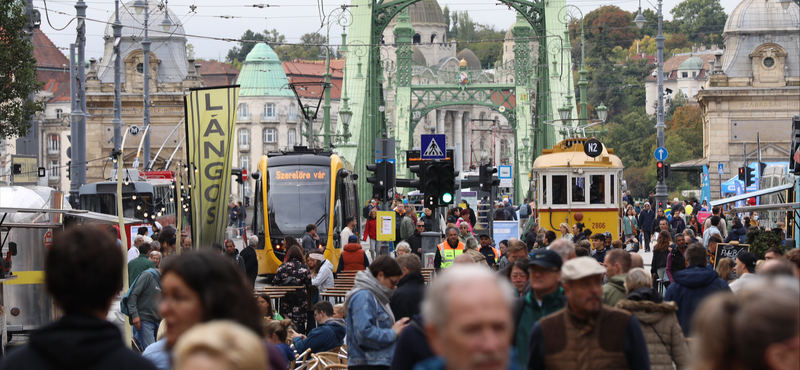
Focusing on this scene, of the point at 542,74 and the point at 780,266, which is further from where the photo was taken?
the point at 542,74

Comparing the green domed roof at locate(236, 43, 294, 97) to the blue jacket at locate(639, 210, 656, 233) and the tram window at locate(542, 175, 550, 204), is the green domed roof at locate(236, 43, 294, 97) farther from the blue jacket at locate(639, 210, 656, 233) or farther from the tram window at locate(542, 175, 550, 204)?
the tram window at locate(542, 175, 550, 204)

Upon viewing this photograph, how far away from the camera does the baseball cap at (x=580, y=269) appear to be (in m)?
4.91

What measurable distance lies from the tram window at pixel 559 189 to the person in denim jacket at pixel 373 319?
1638 centimetres

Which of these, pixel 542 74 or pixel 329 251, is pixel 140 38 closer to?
pixel 542 74

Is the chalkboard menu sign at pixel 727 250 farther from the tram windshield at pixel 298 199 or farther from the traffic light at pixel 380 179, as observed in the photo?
the tram windshield at pixel 298 199

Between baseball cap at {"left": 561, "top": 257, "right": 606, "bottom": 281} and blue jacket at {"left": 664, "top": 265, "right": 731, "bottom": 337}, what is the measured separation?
3.00 m

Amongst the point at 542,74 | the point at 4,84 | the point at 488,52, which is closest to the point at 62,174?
the point at 542,74

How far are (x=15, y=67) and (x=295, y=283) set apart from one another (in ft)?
35.1

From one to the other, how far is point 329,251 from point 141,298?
1121cm

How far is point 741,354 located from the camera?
2.82 meters

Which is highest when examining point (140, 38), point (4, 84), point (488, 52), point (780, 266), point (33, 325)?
point (488, 52)

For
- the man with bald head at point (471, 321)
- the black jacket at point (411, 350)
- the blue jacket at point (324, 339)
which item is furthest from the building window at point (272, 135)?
the man with bald head at point (471, 321)

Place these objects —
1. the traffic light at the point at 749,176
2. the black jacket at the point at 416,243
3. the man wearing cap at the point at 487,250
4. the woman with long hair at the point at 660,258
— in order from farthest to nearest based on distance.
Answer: the traffic light at the point at 749,176
the black jacket at the point at 416,243
the man wearing cap at the point at 487,250
the woman with long hair at the point at 660,258

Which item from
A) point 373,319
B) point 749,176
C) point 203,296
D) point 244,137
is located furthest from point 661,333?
point 244,137
